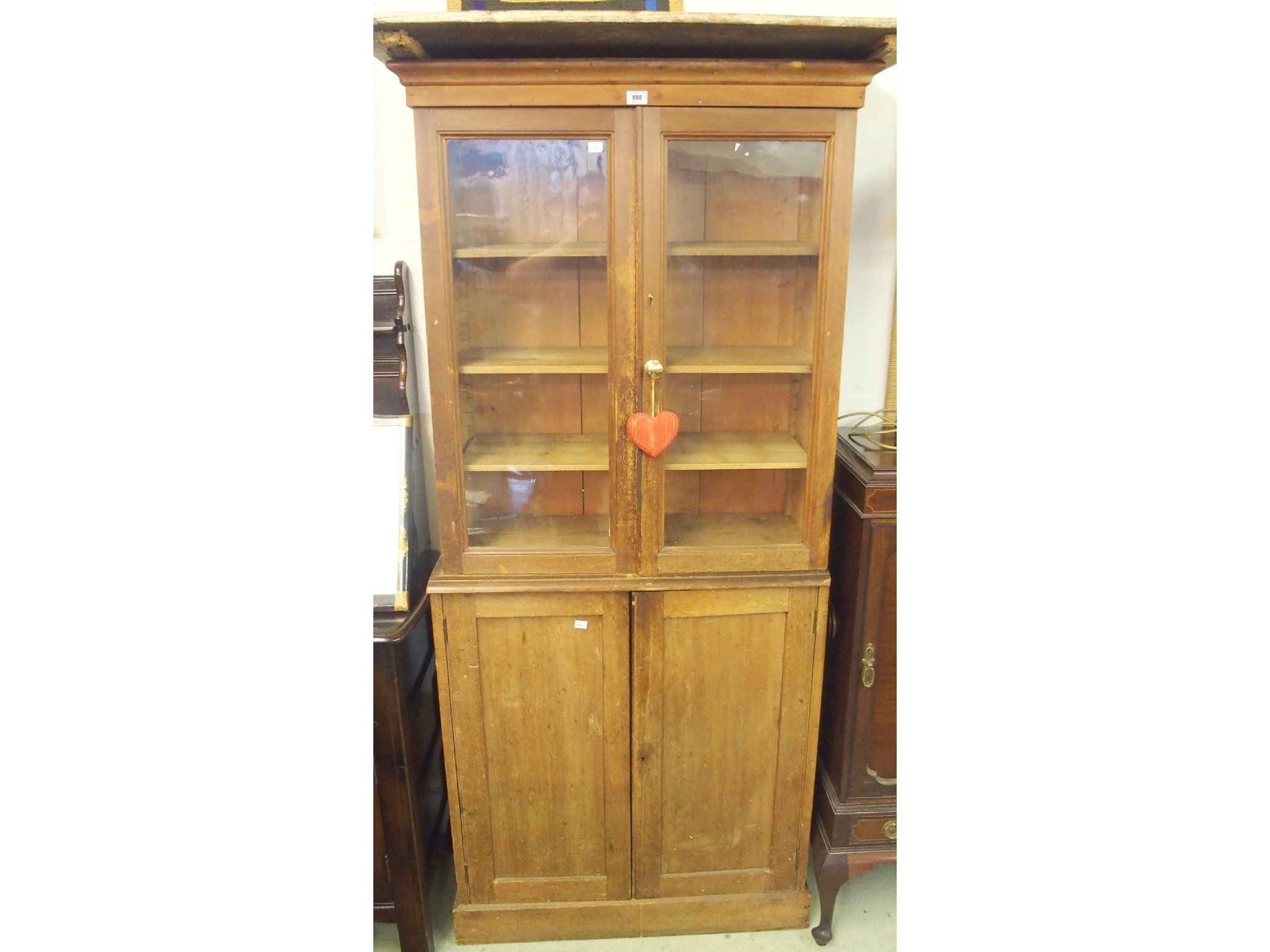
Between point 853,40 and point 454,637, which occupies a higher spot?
point 853,40

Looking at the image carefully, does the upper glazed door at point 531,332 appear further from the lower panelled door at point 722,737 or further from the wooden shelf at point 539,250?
the lower panelled door at point 722,737

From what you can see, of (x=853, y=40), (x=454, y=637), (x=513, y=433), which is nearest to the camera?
(x=853, y=40)

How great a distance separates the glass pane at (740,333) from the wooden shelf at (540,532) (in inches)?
6.3

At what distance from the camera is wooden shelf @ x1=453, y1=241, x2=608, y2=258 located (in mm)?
1364

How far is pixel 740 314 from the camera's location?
152 cm

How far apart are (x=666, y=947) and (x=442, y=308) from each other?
151 cm

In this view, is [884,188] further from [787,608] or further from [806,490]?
[787,608]

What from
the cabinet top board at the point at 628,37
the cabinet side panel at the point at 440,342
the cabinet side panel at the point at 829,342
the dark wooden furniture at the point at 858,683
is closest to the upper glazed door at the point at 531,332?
the cabinet side panel at the point at 440,342

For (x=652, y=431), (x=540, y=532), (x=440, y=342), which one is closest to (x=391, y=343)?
(x=440, y=342)

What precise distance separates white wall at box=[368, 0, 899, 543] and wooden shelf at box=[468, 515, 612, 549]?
14.0 inches

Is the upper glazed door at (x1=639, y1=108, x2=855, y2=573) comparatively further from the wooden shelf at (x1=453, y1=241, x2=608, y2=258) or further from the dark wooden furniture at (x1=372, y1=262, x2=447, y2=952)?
the dark wooden furniture at (x1=372, y1=262, x2=447, y2=952)

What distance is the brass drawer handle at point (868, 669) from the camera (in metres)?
1.46

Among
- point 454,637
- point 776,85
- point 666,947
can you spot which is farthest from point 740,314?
point 666,947

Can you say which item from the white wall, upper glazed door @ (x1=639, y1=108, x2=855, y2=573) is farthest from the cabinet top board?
the white wall
